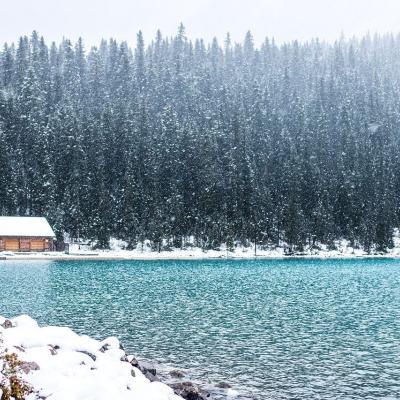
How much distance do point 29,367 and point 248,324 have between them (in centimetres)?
1699

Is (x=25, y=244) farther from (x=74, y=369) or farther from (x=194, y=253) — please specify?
(x=74, y=369)

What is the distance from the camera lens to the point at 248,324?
26047mm

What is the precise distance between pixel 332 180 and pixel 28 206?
69.3 meters

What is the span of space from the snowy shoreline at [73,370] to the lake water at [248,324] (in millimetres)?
3077

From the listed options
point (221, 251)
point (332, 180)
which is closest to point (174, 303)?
point (221, 251)

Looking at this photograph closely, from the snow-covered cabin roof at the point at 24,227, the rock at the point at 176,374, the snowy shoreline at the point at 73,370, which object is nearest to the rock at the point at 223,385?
the snowy shoreline at the point at 73,370

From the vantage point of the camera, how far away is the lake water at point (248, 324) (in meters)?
16.9

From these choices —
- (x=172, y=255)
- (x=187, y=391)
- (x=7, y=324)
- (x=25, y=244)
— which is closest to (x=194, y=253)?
(x=172, y=255)

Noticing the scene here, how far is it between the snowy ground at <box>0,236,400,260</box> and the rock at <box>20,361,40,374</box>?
71.4 m

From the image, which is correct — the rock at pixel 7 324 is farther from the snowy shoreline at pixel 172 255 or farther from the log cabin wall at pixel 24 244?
the log cabin wall at pixel 24 244

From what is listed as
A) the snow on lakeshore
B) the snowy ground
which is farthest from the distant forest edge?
the snow on lakeshore

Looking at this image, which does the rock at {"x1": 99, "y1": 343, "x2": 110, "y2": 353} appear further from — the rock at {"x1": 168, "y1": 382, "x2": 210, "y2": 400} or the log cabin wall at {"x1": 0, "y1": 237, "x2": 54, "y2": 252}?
the log cabin wall at {"x1": 0, "y1": 237, "x2": 54, "y2": 252}

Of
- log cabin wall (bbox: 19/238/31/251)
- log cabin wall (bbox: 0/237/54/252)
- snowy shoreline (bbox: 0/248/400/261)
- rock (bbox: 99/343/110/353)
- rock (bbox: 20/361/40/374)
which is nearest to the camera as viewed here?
rock (bbox: 20/361/40/374)

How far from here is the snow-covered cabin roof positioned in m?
84.6
